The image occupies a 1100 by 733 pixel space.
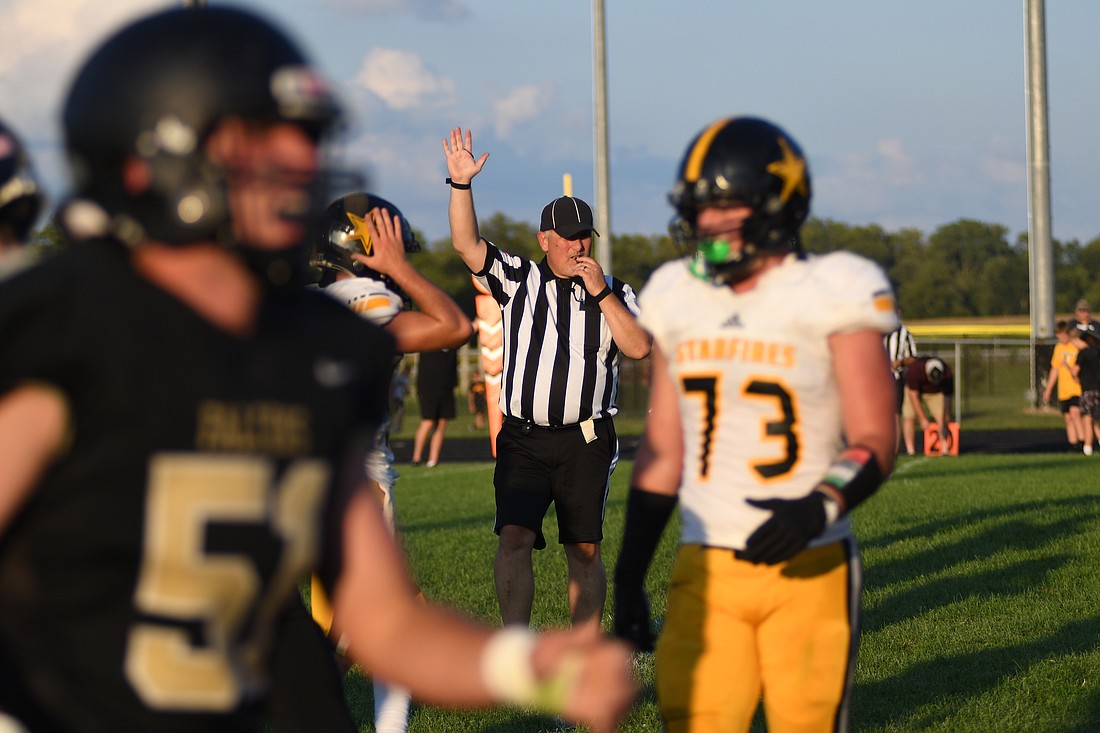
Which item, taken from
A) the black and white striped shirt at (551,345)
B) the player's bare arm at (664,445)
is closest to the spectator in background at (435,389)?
the black and white striped shirt at (551,345)

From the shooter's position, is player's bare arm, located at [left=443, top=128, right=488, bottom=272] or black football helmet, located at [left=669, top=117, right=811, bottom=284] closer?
black football helmet, located at [left=669, top=117, right=811, bottom=284]

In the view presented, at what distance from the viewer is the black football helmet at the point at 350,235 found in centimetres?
488

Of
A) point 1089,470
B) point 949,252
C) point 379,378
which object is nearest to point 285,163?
point 379,378

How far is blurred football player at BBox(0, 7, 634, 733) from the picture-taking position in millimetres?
1778

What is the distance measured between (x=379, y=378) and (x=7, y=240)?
3.69 ft

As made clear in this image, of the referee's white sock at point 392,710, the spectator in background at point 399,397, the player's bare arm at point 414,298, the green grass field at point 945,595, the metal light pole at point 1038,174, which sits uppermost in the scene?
the metal light pole at point 1038,174

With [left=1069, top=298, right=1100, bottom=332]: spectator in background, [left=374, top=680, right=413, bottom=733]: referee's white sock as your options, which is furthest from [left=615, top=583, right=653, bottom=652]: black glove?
[left=1069, top=298, right=1100, bottom=332]: spectator in background

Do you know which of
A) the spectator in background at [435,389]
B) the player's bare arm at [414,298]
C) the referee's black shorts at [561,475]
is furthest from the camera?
the spectator in background at [435,389]

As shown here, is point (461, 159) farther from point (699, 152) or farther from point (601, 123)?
point (601, 123)

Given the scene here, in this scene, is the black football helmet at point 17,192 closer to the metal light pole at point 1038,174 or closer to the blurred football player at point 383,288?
the blurred football player at point 383,288

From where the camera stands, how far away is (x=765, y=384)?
3.42 m

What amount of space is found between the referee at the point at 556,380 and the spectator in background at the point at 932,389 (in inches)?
522

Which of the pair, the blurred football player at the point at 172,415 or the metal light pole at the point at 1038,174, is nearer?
the blurred football player at the point at 172,415

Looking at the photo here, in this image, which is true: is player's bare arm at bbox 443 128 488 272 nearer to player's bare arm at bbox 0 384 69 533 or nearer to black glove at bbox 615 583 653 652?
black glove at bbox 615 583 653 652
